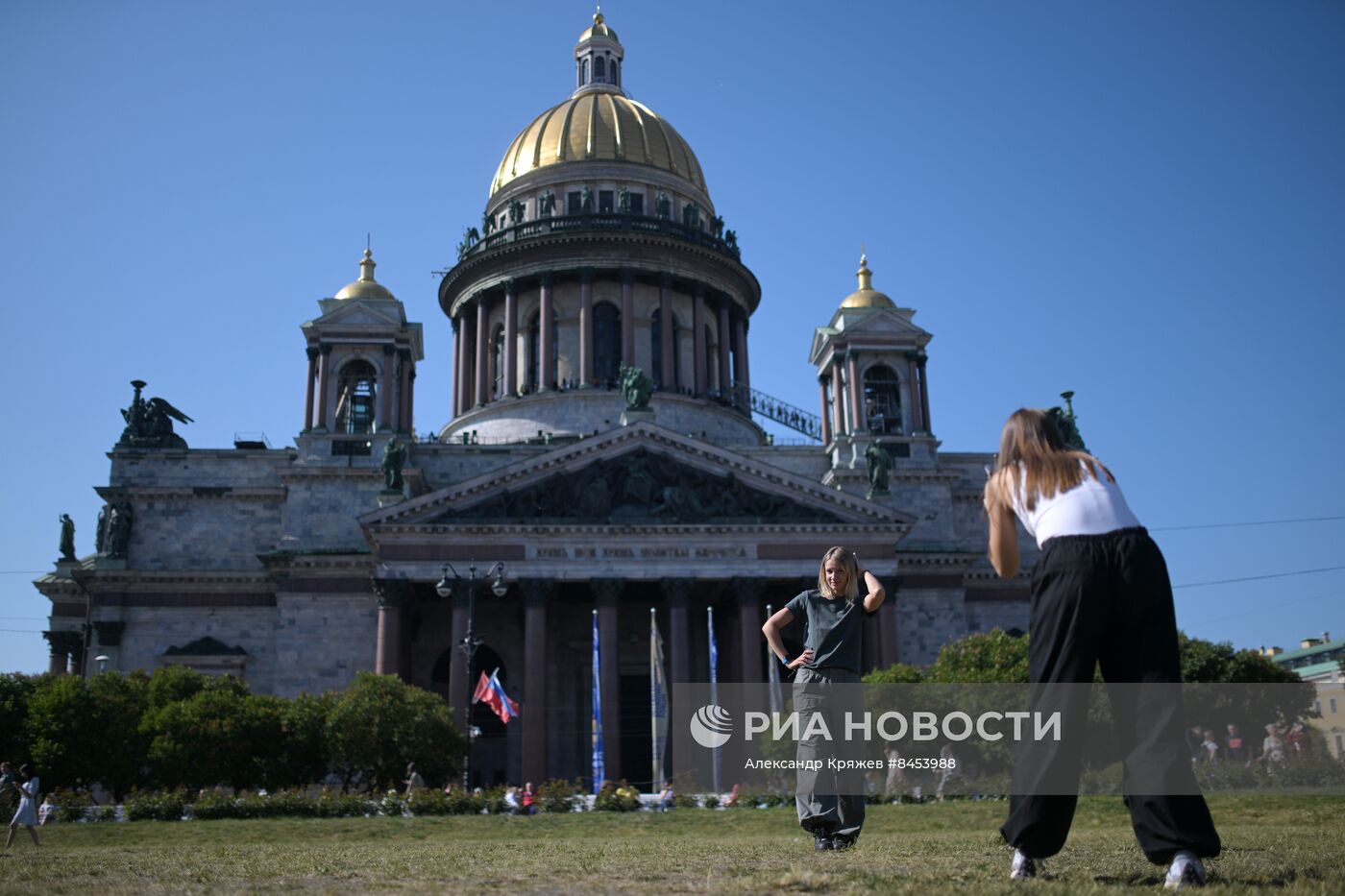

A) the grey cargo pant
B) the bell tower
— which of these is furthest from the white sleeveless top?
the bell tower

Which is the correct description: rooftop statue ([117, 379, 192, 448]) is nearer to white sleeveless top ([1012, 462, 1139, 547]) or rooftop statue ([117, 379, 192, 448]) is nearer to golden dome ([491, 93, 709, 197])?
golden dome ([491, 93, 709, 197])

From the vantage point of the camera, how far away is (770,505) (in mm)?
47906

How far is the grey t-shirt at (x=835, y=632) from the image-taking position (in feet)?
35.1

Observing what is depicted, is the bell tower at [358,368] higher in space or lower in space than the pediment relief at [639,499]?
higher

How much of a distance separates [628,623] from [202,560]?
17.7m

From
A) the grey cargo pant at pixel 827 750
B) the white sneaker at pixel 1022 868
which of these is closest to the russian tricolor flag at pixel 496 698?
the grey cargo pant at pixel 827 750

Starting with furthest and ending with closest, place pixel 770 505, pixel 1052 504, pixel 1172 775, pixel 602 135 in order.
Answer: pixel 602 135 → pixel 770 505 → pixel 1052 504 → pixel 1172 775

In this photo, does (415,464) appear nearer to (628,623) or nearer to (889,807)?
(628,623)

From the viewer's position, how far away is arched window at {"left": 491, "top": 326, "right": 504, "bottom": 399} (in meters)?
65.4

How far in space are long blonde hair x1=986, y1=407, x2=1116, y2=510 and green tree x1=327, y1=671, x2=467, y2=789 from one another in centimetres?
3029

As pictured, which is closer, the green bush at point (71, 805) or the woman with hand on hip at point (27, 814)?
the woman with hand on hip at point (27, 814)

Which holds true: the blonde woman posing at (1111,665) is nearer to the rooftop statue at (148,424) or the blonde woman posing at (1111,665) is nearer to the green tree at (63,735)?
the green tree at (63,735)

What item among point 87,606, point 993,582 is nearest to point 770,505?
point 993,582

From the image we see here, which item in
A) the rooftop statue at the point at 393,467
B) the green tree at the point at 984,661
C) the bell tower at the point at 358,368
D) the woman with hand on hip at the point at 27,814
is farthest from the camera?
the bell tower at the point at 358,368
